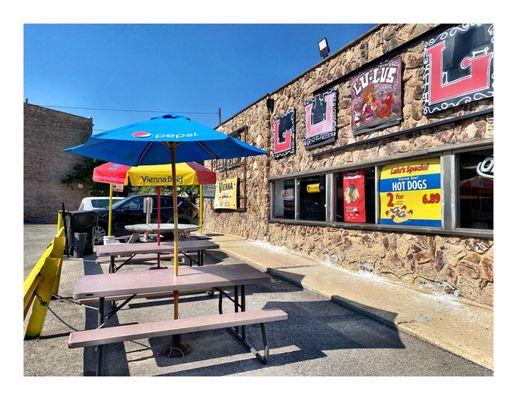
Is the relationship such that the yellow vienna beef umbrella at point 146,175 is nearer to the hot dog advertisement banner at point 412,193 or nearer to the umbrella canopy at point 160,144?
the umbrella canopy at point 160,144

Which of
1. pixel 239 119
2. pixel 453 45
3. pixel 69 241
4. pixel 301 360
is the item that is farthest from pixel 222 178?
pixel 301 360

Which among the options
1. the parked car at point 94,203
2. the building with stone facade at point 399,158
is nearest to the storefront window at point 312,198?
the building with stone facade at point 399,158

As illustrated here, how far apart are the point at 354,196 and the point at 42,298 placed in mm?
5856

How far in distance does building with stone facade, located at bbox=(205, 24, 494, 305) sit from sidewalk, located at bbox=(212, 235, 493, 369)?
0.27 metres

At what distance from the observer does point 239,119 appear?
13.9 metres

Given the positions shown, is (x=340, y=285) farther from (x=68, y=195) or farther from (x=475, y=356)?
(x=68, y=195)

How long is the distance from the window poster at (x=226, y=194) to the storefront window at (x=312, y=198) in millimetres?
4517

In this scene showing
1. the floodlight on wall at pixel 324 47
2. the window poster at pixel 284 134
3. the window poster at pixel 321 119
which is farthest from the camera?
the window poster at pixel 284 134

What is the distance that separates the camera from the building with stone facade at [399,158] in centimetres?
504

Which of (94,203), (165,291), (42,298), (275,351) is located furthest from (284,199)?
(94,203)

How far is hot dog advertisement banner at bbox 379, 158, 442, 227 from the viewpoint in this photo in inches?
223

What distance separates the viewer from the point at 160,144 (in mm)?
4832

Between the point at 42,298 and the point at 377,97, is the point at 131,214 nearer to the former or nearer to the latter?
the point at 42,298

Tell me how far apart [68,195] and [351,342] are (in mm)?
25805
